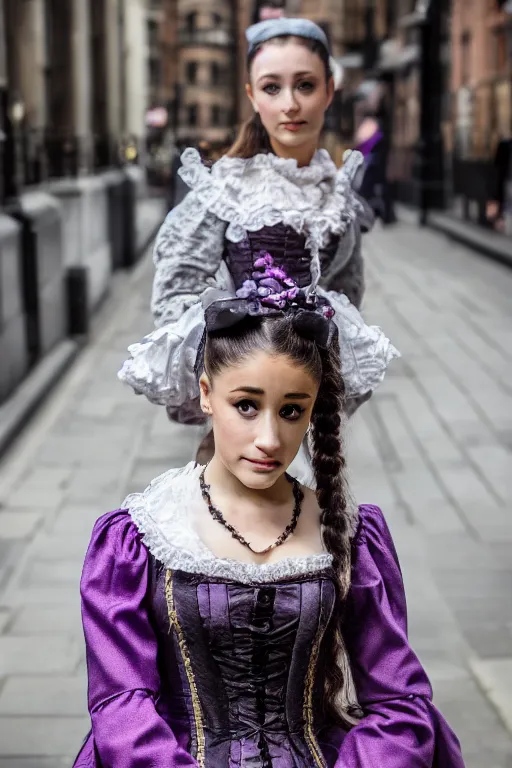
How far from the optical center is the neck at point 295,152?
3.62 metres

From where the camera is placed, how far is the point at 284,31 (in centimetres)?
349

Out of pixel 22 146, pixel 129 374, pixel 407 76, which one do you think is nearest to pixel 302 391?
pixel 129 374

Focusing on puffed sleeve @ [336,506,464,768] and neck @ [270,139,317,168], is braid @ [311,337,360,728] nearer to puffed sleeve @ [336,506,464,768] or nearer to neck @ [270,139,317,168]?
puffed sleeve @ [336,506,464,768]

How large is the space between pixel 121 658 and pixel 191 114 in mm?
100197

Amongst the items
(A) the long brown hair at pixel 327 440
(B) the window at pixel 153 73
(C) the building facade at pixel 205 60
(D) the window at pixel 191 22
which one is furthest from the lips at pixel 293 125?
(D) the window at pixel 191 22

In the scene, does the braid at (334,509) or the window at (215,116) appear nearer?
the braid at (334,509)

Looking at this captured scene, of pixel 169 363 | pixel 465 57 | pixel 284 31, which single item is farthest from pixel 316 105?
pixel 465 57

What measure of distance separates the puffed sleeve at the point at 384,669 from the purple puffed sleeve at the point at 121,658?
355 mm

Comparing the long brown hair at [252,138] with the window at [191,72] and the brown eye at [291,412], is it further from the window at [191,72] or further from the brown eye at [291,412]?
the window at [191,72]

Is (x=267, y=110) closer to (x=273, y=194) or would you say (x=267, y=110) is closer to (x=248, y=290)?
(x=273, y=194)

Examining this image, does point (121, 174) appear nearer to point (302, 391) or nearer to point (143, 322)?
point (143, 322)

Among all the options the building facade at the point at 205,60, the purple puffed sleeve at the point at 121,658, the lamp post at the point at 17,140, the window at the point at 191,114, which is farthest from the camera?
the building facade at the point at 205,60

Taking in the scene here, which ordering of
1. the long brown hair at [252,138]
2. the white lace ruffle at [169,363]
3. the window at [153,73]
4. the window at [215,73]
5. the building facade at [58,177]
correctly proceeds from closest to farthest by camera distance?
the white lace ruffle at [169,363], the long brown hair at [252,138], the building facade at [58,177], the window at [153,73], the window at [215,73]

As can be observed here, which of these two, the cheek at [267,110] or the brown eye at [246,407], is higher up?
the cheek at [267,110]
